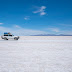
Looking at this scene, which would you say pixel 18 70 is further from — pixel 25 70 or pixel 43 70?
pixel 43 70

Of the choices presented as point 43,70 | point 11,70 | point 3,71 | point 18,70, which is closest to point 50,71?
point 43,70

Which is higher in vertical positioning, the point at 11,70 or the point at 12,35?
the point at 12,35

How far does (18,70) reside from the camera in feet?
14.0

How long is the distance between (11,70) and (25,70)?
Result: 639 millimetres

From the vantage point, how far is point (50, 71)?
164 inches

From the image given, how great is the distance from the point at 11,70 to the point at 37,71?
1.19 metres

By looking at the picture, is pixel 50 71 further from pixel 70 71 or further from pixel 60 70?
pixel 70 71

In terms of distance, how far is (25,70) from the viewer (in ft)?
14.0

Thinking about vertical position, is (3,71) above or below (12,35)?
below

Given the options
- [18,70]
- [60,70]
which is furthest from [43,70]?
[18,70]

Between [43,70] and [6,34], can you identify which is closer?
Answer: [43,70]

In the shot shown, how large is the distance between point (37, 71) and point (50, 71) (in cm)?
58

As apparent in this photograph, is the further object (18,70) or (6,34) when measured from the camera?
(6,34)

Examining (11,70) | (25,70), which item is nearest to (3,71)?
(11,70)
